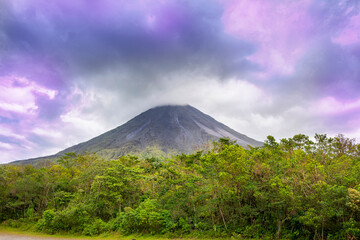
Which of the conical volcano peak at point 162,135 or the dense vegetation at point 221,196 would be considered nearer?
the dense vegetation at point 221,196

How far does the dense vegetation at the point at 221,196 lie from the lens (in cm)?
1145

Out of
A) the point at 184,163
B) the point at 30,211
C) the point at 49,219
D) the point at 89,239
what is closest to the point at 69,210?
the point at 49,219

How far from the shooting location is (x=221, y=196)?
49.6 ft

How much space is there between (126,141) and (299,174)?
5550 inches

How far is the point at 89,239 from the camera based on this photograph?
53.9ft

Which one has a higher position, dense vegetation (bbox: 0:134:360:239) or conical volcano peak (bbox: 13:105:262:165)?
conical volcano peak (bbox: 13:105:262:165)

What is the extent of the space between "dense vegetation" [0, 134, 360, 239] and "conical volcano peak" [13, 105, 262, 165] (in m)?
96.9

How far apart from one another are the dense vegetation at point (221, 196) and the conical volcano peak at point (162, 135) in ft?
318

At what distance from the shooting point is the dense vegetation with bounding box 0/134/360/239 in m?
11.4

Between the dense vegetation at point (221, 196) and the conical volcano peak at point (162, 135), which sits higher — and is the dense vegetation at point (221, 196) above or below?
below

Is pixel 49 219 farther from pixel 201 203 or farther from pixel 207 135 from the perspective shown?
pixel 207 135

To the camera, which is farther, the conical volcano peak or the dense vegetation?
the conical volcano peak

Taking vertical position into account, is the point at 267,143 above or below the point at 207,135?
below

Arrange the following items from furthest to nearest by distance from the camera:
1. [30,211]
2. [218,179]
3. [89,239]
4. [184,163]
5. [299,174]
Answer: [30,211], [184,163], [89,239], [218,179], [299,174]
